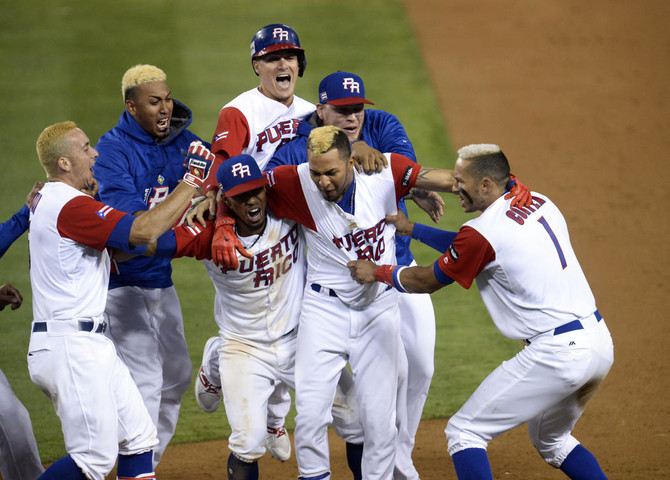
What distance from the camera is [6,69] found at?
40.7 ft

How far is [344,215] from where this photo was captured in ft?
15.4


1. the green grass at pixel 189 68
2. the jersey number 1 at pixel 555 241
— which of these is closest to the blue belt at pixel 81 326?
the jersey number 1 at pixel 555 241

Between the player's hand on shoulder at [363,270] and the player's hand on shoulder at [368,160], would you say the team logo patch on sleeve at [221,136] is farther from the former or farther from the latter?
the player's hand on shoulder at [363,270]

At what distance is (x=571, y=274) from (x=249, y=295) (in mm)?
1857

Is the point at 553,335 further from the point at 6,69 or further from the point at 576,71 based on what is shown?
the point at 6,69

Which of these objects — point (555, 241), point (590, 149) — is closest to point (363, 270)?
point (555, 241)

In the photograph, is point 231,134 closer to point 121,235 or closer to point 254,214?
point 254,214

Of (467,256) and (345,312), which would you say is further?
(345,312)

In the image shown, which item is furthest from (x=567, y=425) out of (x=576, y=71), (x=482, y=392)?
(x=576, y=71)

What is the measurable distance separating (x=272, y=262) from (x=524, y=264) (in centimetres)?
147

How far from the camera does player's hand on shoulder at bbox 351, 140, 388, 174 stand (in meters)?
4.70

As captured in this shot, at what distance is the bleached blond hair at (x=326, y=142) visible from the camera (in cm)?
447

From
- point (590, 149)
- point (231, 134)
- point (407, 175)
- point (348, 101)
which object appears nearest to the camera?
point (407, 175)

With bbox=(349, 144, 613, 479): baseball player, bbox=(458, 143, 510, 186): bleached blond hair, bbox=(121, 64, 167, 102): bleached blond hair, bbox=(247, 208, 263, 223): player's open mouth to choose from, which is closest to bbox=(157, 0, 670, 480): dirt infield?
bbox=(349, 144, 613, 479): baseball player
